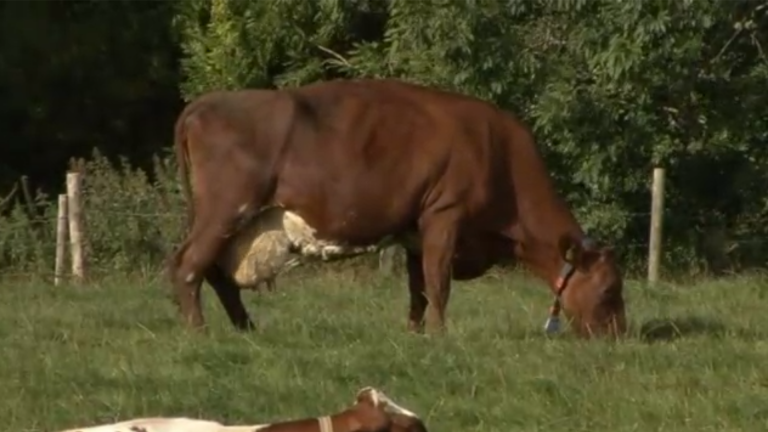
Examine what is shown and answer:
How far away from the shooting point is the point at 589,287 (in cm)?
1280

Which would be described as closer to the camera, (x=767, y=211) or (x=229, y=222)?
(x=229, y=222)

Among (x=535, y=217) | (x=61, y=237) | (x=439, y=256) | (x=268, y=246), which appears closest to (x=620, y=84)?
(x=61, y=237)

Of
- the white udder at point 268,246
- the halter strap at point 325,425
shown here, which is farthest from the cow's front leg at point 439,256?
the halter strap at point 325,425

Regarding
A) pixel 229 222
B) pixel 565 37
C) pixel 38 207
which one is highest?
pixel 229 222

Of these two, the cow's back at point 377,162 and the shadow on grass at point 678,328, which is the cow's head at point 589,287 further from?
the cow's back at point 377,162

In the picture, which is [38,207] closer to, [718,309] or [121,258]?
[121,258]

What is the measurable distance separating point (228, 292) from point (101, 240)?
7.40m

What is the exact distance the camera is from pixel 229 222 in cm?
1253

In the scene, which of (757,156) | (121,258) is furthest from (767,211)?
(121,258)

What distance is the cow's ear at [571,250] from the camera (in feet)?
42.1

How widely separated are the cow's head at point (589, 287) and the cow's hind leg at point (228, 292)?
2.11m

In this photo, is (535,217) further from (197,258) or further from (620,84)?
(620,84)

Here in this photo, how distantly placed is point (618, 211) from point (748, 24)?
9.03ft

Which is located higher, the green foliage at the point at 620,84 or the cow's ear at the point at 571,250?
the cow's ear at the point at 571,250
